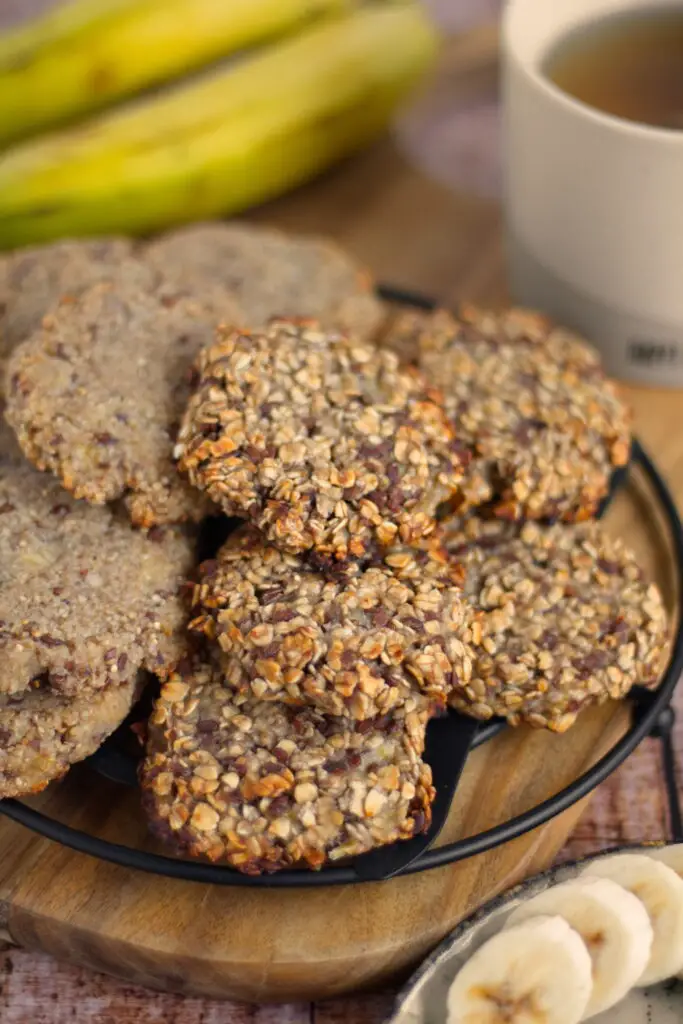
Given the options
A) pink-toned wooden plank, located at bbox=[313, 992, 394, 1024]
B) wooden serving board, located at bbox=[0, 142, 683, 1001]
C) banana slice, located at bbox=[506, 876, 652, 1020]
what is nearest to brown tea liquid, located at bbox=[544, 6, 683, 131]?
wooden serving board, located at bbox=[0, 142, 683, 1001]

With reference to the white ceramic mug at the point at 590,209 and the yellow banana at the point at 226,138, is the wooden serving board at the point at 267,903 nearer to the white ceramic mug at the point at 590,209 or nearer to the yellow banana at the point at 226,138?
the white ceramic mug at the point at 590,209

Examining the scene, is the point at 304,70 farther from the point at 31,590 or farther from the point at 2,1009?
the point at 2,1009

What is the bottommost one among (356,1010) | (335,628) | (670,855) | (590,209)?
(356,1010)

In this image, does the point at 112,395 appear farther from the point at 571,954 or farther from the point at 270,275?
the point at 571,954

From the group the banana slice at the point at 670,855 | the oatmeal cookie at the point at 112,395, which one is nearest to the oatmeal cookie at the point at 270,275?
the oatmeal cookie at the point at 112,395

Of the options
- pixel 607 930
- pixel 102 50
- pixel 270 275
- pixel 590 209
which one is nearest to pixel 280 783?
pixel 607 930

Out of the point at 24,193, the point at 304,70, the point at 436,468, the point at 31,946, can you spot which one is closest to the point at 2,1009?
the point at 31,946

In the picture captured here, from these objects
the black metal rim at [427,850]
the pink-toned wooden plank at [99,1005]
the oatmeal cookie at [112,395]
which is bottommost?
the pink-toned wooden plank at [99,1005]
